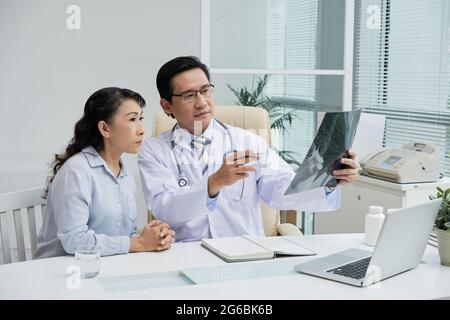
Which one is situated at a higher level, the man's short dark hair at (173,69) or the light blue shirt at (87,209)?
the man's short dark hair at (173,69)

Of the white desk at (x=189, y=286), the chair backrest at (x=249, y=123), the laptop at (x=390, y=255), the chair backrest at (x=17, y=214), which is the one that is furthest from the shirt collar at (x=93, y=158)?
the laptop at (x=390, y=255)

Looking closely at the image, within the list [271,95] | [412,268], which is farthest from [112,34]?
[412,268]

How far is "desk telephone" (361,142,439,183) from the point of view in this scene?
2.85m

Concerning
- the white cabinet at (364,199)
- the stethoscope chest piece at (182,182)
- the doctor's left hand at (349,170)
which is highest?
the doctor's left hand at (349,170)

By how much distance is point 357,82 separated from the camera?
4027 mm

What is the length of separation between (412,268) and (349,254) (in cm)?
20

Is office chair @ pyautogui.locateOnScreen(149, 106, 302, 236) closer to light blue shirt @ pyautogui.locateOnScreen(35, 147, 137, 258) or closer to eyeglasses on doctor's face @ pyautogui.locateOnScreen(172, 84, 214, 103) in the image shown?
eyeglasses on doctor's face @ pyautogui.locateOnScreen(172, 84, 214, 103)

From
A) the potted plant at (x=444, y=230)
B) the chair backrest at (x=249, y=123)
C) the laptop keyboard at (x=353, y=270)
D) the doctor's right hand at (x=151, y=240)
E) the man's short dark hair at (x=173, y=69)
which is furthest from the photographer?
the chair backrest at (x=249, y=123)

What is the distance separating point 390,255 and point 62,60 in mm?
2437

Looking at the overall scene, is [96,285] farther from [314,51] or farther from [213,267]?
[314,51]

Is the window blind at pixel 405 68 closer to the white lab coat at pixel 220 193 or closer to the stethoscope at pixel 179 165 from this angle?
the white lab coat at pixel 220 193

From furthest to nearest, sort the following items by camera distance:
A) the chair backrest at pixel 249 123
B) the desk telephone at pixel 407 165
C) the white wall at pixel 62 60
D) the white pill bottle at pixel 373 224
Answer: the white wall at pixel 62 60
the desk telephone at pixel 407 165
the chair backrest at pixel 249 123
the white pill bottle at pixel 373 224

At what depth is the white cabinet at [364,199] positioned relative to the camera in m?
2.86

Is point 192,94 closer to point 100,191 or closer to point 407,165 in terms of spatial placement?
point 100,191
